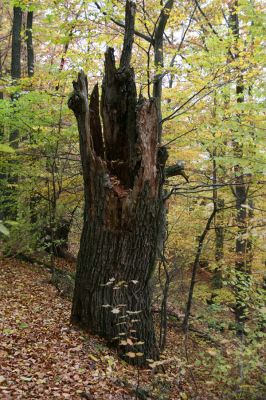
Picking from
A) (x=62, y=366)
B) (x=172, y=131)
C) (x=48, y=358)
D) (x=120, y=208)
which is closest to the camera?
(x=62, y=366)

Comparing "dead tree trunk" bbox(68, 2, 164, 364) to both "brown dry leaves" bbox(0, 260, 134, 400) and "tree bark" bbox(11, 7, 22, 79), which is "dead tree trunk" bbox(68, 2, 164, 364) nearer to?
"brown dry leaves" bbox(0, 260, 134, 400)

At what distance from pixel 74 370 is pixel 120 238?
193cm

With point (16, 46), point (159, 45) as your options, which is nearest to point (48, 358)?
point (159, 45)

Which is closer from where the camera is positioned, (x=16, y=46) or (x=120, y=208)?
(x=120, y=208)

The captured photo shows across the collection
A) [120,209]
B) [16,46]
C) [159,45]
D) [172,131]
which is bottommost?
[120,209]

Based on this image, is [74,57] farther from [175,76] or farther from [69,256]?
[69,256]

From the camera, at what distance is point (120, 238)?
546 centimetres

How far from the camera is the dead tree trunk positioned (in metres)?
5.40

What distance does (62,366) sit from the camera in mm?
4652

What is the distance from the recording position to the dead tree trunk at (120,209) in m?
5.40

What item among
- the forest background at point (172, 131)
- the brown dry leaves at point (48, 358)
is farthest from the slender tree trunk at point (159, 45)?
the brown dry leaves at point (48, 358)

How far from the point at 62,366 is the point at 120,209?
2.31 meters

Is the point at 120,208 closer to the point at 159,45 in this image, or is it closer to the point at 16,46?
the point at 159,45

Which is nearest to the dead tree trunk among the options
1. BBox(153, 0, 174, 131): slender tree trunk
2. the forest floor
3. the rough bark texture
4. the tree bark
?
the rough bark texture
